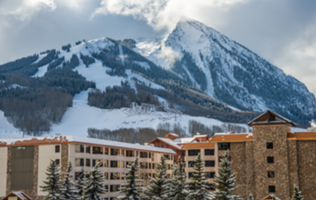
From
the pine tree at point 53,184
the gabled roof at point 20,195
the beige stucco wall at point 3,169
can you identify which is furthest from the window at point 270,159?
the beige stucco wall at point 3,169

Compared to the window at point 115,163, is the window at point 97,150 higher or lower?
higher

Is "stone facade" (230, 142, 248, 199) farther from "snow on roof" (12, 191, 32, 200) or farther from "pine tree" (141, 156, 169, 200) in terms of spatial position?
"snow on roof" (12, 191, 32, 200)

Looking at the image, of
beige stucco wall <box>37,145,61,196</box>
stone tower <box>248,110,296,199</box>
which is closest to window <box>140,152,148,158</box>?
beige stucco wall <box>37,145,61,196</box>

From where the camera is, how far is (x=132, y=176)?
59.4 m

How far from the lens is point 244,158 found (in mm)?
78875

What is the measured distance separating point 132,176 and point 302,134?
1357 inches

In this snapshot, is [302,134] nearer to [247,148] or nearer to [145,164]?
[247,148]

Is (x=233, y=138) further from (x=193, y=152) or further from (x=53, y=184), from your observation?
(x=53, y=184)

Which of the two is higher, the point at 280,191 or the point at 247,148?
the point at 247,148

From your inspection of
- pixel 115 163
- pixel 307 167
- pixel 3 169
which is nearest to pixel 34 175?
pixel 3 169

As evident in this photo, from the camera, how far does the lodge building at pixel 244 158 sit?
73250 mm

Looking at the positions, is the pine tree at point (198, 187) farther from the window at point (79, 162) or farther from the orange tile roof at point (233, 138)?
the window at point (79, 162)

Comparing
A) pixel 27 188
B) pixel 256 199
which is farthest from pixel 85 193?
pixel 256 199

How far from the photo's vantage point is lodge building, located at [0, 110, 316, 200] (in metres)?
73.2
